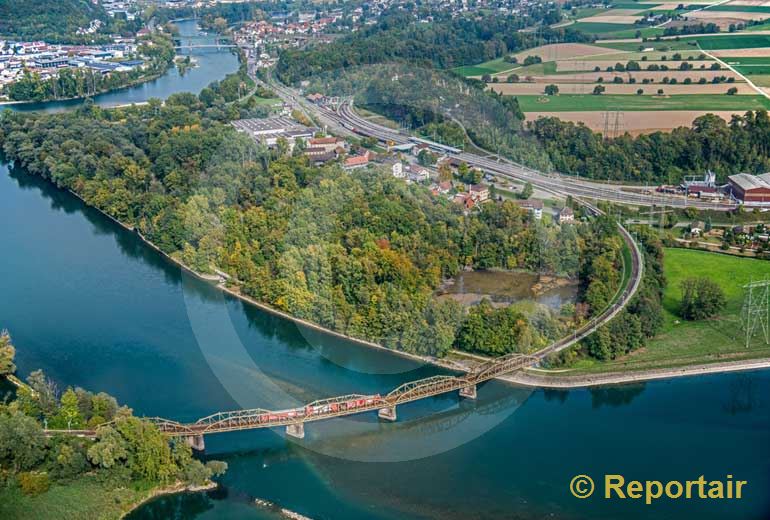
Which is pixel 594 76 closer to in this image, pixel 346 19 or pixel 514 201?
pixel 514 201

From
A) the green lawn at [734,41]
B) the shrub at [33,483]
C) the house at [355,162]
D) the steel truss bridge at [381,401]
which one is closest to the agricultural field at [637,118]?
the house at [355,162]

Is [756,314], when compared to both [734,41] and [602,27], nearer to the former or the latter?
[734,41]

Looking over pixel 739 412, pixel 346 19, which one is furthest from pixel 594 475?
pixel 346 19

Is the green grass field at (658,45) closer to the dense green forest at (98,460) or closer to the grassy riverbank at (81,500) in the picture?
the dense green forest at (98,460)

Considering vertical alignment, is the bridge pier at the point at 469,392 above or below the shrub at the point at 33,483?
below

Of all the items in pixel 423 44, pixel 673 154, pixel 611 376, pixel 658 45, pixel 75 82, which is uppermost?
pixel 423 44

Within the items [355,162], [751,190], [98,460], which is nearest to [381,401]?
[98,460]
